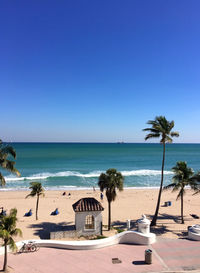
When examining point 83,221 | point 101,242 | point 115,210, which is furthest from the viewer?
point 115,210

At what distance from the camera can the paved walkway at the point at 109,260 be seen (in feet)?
32.3

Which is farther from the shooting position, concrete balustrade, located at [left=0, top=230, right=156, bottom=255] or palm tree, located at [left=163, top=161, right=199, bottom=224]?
palm tree, located at [left=163, top=161, right=199, bottom=224]

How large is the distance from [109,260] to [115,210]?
1441 centimetres

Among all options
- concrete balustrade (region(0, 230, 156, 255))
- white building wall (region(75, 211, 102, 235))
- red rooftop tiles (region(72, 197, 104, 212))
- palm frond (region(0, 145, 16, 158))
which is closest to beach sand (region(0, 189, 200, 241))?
white building wall (region(75, 211, 102, 235))

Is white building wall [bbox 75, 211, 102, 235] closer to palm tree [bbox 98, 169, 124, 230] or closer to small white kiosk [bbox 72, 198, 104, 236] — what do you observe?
small white kiosk [bbox 72, 198, 104, 236]

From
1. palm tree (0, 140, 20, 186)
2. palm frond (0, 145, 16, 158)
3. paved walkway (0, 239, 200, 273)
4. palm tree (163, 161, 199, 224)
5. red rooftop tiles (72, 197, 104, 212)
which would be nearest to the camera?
paved walkway (0, 239, 200, 273)

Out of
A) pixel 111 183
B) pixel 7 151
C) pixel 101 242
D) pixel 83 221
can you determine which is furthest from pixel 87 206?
pixel 7 151

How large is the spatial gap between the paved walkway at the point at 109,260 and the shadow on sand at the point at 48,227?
17.5 ft

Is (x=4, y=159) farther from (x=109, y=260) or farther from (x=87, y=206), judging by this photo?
(x=109, y=260)

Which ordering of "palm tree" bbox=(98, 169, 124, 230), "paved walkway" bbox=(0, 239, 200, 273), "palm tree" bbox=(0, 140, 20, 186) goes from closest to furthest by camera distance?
"paved walkway" bbox=(0, 239, 200, 273), "palm tree" bbox=(0, 140, 20, 186), "palm tree" bbox=(98, 169, 124, 230)

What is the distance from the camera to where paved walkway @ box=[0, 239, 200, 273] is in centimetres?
985

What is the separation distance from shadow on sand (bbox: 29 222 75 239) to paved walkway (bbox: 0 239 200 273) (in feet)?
17.5

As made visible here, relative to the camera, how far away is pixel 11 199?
31047 mm

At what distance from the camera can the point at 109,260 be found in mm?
10711
